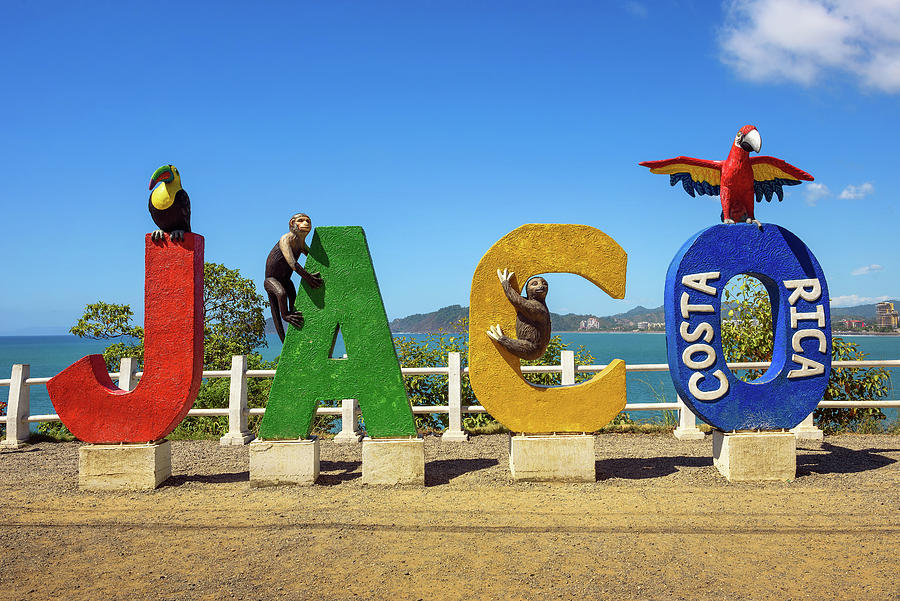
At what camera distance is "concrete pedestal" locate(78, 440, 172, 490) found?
6.63 meters

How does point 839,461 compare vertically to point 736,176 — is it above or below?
below

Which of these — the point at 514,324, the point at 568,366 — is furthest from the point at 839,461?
the point at 514,324

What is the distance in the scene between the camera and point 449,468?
294 inches

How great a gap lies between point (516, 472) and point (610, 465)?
149 centimetres

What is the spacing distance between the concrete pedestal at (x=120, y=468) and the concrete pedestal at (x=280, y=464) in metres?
1.06

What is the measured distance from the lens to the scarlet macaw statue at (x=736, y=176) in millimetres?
7008

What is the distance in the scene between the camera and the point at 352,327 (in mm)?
6812

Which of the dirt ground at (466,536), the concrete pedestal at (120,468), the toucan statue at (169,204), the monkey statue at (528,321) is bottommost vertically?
the dirt ground at (466,536)

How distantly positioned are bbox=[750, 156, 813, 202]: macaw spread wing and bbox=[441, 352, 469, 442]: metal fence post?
14.7 ft

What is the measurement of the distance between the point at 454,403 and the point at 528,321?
9.61 ft

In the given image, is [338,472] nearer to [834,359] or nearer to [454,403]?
[454,403]

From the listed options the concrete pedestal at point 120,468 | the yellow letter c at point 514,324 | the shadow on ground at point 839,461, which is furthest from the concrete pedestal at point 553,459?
the concrete pedestal at point 120,468

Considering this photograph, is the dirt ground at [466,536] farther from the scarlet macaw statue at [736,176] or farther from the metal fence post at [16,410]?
the scarlet macaw statue at [736,176]

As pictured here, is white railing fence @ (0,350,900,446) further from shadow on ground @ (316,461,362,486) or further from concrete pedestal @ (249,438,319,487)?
concrete pedestal @ (249,438,319,487)
